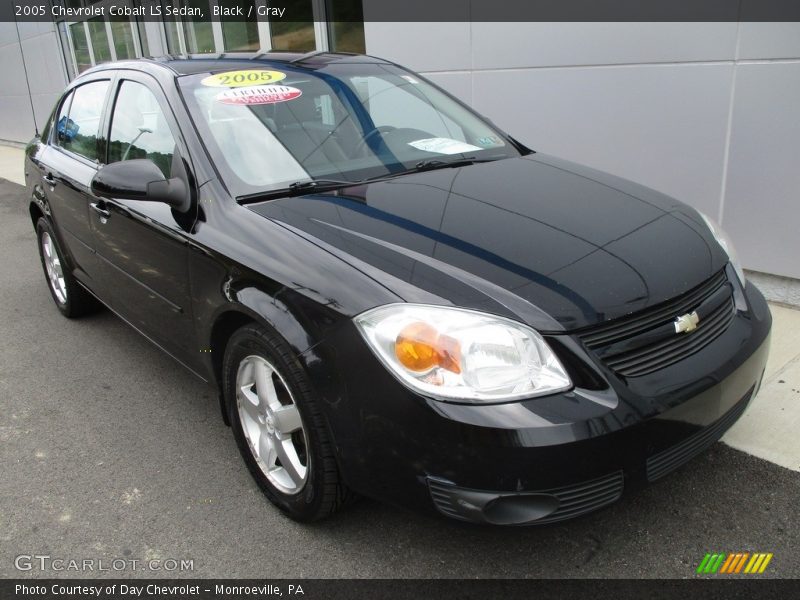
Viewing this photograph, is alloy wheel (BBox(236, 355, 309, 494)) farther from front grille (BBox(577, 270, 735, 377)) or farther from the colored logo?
the colored logo

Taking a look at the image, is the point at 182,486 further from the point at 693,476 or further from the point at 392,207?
the point at 693,476

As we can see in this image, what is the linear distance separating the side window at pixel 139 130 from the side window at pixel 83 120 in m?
0.27

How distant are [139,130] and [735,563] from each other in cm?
308

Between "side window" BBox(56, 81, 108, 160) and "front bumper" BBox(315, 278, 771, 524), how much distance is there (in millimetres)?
2481

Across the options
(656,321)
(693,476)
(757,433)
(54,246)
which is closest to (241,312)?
(656,321)

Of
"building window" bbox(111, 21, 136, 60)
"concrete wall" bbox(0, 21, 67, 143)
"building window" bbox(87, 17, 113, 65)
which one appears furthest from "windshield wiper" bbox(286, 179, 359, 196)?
"concrete wall" bbox(0, 21, 67, 143)

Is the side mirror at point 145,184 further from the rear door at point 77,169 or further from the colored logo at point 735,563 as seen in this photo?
the colored logo at point 735,563

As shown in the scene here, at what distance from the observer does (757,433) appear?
2951 mm

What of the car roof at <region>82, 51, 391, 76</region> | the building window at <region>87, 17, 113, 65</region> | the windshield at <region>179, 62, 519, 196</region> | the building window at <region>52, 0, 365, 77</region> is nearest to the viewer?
the windshield at <region>179, 62, 519, 196</region>

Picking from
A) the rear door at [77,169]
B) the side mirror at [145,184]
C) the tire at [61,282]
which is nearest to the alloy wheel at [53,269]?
the tire at [61,282]

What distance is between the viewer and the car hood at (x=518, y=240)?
6.66ft

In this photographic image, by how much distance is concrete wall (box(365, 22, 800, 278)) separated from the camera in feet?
13.8

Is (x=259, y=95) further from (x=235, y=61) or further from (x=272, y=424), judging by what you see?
(x=272, y=424)

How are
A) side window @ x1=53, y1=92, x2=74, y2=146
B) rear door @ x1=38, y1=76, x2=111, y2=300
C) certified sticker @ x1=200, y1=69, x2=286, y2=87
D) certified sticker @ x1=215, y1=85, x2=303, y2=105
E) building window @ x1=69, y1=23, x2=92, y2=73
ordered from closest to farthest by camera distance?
certified sticker @ x1=215, y1=85, x2=303, y2=105 → certified sticker @ x1=200, y1=69, x2=286, y2=87 → rear door @ x1=38, y1=76, x2=111, y2=300 → side window @ x1=53, y1=92, x2=74, y2=146 → building window @ x1=69, y1=23, x2=92, y2=73
